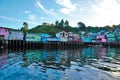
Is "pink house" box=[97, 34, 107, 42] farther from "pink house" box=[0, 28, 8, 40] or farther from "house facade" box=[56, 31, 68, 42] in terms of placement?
"pink house" box=[0, 28, 8, 40]

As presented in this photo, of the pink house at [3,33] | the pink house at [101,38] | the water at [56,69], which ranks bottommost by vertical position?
the water at [56,69]

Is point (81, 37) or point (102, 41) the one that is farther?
point (102, 41)

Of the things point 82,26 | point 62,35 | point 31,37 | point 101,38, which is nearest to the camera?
point 31,37

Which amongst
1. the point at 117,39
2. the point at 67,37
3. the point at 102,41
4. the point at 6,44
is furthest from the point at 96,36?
the point at 6,44

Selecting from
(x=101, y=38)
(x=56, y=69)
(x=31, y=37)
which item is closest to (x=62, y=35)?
(x=31, y=37)

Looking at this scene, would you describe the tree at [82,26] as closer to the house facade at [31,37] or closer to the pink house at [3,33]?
the house facade at [31,37]

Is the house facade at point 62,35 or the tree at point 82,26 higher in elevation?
the tree at point 82,26

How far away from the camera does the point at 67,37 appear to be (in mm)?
96250

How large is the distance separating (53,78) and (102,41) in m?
103

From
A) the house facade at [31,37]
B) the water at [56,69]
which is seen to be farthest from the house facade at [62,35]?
the water at [56,69]

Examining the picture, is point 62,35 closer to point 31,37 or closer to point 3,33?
point 31,37

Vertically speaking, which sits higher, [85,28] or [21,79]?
[85,28]

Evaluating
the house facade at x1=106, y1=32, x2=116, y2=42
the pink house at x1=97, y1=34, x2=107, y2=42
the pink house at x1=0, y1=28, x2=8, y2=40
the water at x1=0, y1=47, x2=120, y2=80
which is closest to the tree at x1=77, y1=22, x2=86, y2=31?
the pink house at x1=97, y1=34, x2=107, y2=42

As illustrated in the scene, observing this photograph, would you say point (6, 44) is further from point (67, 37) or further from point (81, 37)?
point (81, 37)
